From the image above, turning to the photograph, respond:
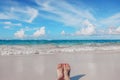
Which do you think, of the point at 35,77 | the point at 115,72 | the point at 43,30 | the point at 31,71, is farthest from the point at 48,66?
the point at 43,30

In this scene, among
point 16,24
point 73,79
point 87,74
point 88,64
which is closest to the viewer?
point 73,79

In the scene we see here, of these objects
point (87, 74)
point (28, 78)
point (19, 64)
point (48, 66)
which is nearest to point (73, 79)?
point (87, 74)

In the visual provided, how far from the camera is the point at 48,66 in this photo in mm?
5500

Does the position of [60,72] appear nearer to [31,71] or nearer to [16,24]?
[31,71]

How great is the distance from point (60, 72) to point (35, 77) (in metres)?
0.84

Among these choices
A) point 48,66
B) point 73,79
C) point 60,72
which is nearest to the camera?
point 60,72

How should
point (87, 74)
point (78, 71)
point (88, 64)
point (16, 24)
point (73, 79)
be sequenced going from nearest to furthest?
point (73, 79)
point (87, 74)
point (78, 71)
point (88, 64)
point (16, 24)

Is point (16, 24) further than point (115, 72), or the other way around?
point (16, 24)

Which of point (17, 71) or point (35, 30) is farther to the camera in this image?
point (35, 30)

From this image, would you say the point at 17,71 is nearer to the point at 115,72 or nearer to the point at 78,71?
the point at 78,71

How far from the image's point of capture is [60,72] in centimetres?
376

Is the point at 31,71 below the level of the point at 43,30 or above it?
below

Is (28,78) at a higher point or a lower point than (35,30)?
lower

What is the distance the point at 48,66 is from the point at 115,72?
171 centimetres
